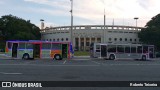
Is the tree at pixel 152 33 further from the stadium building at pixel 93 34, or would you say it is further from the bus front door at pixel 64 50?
the bus front door at pixel 64 50

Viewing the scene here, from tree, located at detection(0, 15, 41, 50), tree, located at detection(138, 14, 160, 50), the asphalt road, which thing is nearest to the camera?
the asphalt road

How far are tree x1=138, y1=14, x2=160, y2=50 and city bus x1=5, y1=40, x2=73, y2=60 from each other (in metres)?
63.8

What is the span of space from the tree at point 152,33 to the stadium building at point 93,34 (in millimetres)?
10596

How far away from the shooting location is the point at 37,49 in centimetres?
3978

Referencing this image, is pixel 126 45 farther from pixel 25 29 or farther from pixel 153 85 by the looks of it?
pixel 25 29

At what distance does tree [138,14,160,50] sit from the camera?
334ft

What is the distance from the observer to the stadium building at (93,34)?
123 metres

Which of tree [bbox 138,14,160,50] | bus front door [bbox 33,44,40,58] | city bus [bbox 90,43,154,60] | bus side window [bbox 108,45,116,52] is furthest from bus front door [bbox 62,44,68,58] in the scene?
tree [bbox 138,14,160,50]

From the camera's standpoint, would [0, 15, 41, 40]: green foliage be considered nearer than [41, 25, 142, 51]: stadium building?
Yes

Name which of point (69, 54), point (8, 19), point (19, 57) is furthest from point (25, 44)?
point (8, 19)

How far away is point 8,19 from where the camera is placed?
402 ft

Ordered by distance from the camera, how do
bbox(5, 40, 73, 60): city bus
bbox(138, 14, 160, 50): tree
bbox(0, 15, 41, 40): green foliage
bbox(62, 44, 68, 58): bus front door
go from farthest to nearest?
bbox(0, 15, 41, 40): green foliage
bbox(138, 14, 160, 50): tree
bbox(62, 44, 68, 58): bus front door
bbox(5, 40, 73, 60): city bus

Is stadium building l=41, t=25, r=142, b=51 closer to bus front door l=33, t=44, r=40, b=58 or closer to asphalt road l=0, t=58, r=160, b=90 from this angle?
bus front door l=33, t=44, r=40, b=58

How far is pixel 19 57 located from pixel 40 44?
2.98 m
